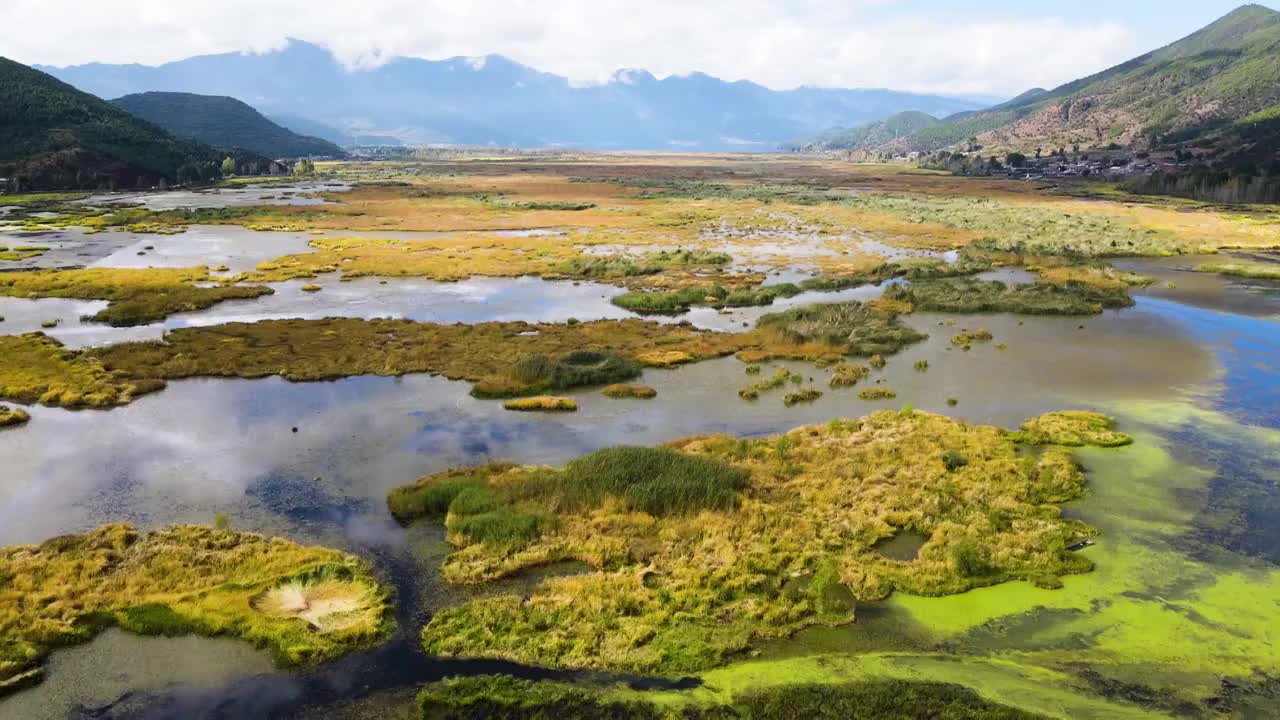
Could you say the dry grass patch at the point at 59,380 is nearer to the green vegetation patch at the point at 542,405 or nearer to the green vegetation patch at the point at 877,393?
the green vegetation patch at the point at 542,405

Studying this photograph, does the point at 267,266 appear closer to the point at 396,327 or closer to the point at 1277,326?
the point at 396,327

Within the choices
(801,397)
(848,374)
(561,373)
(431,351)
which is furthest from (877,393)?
(431,351)

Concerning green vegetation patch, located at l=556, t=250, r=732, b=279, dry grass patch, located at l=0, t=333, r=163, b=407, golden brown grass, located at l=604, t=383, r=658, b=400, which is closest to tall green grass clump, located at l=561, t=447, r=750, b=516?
golden brown grass, located at l=604, t=383, r=658, b=400

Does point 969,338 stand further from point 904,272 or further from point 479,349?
point 479,349

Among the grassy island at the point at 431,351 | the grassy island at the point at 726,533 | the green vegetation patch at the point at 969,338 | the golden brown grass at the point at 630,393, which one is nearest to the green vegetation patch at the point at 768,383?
the grassy island at the point at 431,351

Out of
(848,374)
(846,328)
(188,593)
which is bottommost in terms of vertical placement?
(188,593)
